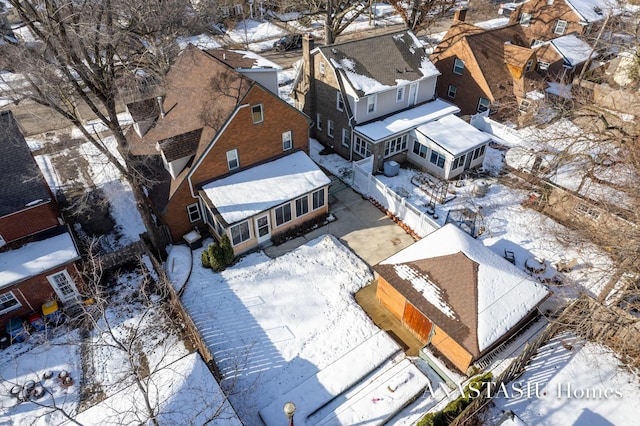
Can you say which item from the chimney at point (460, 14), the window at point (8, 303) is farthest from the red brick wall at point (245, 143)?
the chimney at point (460, 14)

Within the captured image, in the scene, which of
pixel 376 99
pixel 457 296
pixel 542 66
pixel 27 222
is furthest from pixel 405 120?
pixel 27 222

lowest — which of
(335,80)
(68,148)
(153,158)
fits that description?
(68,148)

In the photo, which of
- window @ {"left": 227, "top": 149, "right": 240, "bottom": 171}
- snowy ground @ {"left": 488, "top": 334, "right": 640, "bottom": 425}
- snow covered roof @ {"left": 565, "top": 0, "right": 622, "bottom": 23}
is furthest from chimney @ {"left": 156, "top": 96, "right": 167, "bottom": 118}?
snow covered roof @ {"left": 565, "top": 0, "right": 622, "bottom": 23}

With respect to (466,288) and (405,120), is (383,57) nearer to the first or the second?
(405,120)

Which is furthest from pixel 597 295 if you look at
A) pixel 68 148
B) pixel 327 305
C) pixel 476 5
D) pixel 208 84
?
pixel 476 5

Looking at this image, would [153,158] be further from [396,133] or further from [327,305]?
[396,133]

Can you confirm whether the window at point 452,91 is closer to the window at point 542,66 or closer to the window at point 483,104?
the window at point 483,104

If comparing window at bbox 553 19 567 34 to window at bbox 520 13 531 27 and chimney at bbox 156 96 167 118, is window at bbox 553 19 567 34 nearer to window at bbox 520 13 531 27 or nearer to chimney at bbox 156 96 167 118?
window at bbox 520 13 531 27
